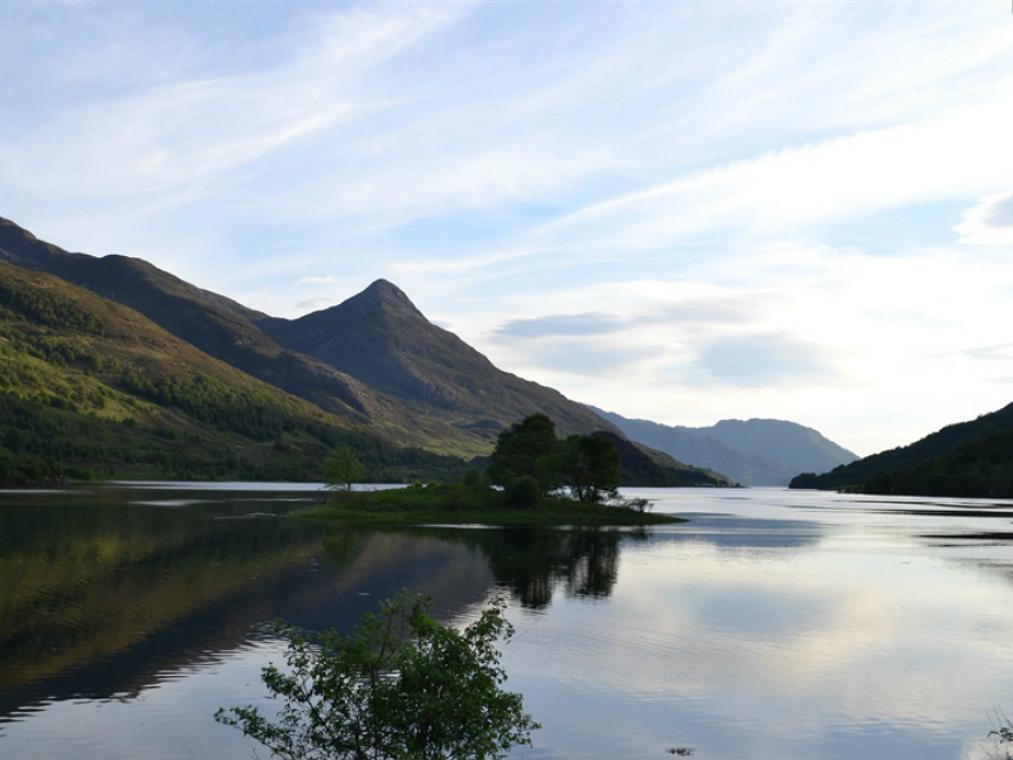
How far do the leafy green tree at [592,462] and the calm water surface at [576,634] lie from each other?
6179 centimetres

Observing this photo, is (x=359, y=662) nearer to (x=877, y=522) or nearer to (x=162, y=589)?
(x=162, y=589)

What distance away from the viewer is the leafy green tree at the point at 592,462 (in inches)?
7259

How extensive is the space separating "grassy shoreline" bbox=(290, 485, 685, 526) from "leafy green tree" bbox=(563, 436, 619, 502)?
19.1ft

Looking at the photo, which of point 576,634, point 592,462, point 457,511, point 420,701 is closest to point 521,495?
point 457,511

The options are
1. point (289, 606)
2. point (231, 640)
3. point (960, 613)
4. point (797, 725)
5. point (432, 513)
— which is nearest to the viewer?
point (797, 725)

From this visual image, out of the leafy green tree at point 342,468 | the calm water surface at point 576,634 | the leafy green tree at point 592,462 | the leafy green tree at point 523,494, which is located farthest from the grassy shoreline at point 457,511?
the calm water surface at point 576,634

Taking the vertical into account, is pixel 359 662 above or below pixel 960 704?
above

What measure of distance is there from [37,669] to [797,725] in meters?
35.5

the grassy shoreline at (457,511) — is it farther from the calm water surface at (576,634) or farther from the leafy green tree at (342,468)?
the calm water surface at (576,634)

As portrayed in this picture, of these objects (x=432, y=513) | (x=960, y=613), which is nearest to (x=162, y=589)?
(x=960, y=613)

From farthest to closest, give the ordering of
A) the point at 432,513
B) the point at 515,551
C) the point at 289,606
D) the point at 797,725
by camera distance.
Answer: the point at 432,513 → the point at 515,551 → the point at 289,606 → the point at 797,725

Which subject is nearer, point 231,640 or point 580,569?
point 231,640

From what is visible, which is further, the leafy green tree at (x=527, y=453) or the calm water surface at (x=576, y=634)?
the leafy green tree at (x=527, y=453)

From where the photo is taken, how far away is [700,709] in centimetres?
4166
